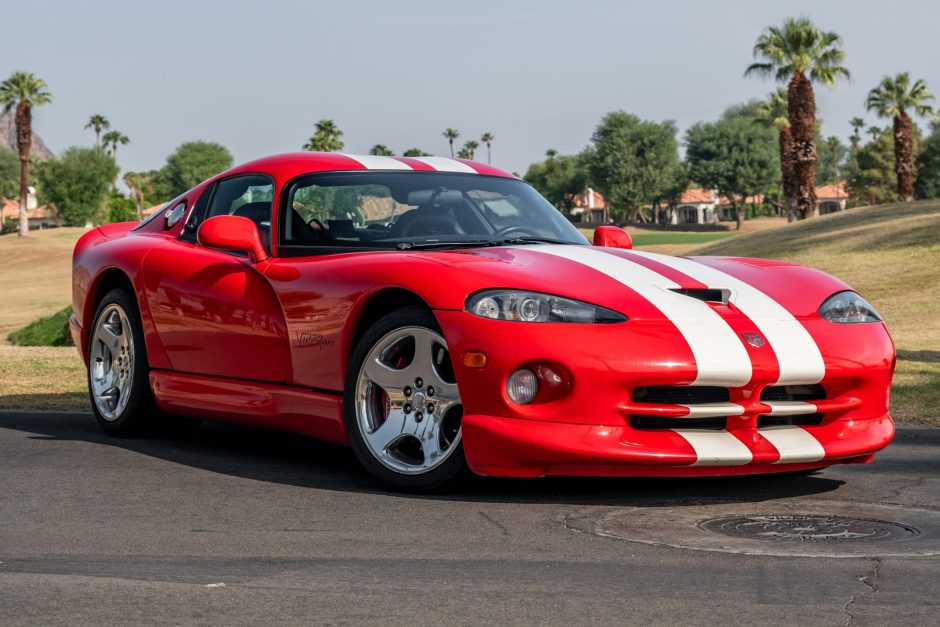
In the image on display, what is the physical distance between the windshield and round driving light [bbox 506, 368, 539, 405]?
1126mm

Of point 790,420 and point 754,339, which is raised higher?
point 754,339

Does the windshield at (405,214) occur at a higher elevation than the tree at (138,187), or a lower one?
lower

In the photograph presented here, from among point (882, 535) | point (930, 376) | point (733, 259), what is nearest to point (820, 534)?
point (882, 535)

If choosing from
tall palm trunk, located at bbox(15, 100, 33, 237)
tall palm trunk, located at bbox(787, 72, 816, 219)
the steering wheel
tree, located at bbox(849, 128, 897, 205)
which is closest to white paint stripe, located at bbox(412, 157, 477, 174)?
the steering wheel

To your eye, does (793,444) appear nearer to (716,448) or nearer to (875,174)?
(716,448)

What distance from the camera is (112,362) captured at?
7531 mm

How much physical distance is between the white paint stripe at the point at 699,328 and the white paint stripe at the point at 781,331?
0.17 meters

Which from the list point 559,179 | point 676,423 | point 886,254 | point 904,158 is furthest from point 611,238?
point 559,179

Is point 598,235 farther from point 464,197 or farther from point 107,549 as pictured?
point 107,549

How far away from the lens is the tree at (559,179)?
136 meters

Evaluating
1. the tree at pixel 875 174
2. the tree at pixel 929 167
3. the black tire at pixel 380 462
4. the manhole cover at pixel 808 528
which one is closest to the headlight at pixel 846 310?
the manhole cover at pixel 808 528

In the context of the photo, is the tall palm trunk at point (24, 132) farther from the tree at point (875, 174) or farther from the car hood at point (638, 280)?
the car hood at point (638, 280)

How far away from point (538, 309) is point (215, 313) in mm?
1995

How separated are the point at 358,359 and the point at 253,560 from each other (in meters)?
1.53
